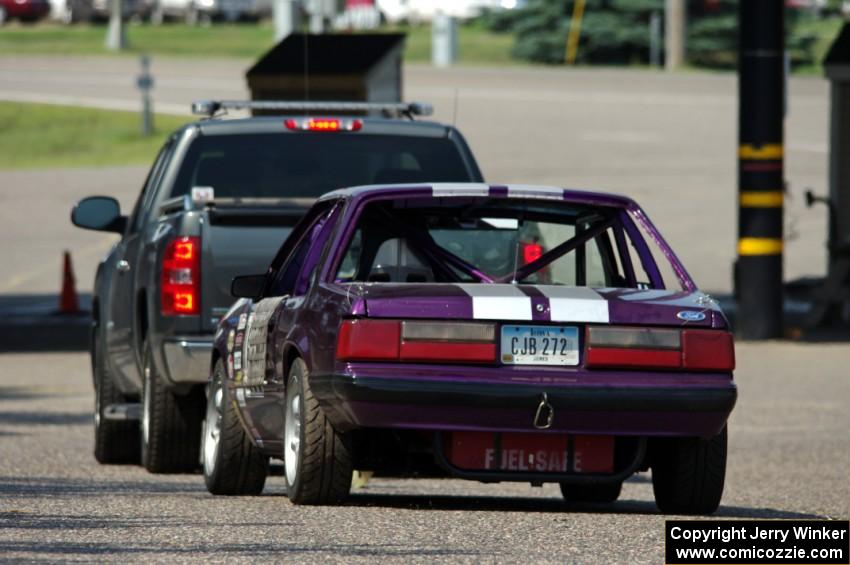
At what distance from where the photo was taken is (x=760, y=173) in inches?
886

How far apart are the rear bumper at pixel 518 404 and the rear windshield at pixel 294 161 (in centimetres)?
361

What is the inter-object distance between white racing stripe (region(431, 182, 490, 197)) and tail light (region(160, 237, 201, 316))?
216 centimetres

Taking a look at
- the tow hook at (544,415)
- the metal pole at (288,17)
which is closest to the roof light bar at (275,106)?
the tow hook at (544,415)

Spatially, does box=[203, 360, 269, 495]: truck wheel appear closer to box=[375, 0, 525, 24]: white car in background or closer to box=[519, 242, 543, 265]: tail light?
box=[519, 242, 543, 265]: tail light

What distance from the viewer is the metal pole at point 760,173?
22.4 m

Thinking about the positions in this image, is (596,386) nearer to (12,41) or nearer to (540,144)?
(540,144)

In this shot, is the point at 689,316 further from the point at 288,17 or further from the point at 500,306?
the point at 288,17

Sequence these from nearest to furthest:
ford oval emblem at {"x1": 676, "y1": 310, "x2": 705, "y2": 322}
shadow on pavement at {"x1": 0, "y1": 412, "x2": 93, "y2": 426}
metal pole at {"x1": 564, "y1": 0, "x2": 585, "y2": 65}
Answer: ford oval emblem at {"x1": 676, "y1": 310, "x2": 705, "y2": 322} → shadow on pavement at {"x1": 0, "y1": 412, "x2": 93, "y2": 426} → metal pole at {"x1": 564, "y1": 0, "x2": 585, "y2": 65}

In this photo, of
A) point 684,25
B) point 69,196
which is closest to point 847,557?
point 69,196

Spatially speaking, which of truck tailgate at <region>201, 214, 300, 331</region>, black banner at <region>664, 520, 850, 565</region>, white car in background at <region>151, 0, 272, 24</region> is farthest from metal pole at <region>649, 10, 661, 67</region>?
black banner at <region>664, 520, 850, 565</region>

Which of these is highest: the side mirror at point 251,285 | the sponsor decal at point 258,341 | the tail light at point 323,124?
the tail light at point 323,124

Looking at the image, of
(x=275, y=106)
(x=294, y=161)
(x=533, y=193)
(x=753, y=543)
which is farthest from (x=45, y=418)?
(x=753, y=543)

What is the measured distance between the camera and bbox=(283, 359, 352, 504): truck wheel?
8.88 meters

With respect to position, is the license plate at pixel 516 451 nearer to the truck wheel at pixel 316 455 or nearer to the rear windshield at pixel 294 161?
the truck wheel at pixel 316 455
